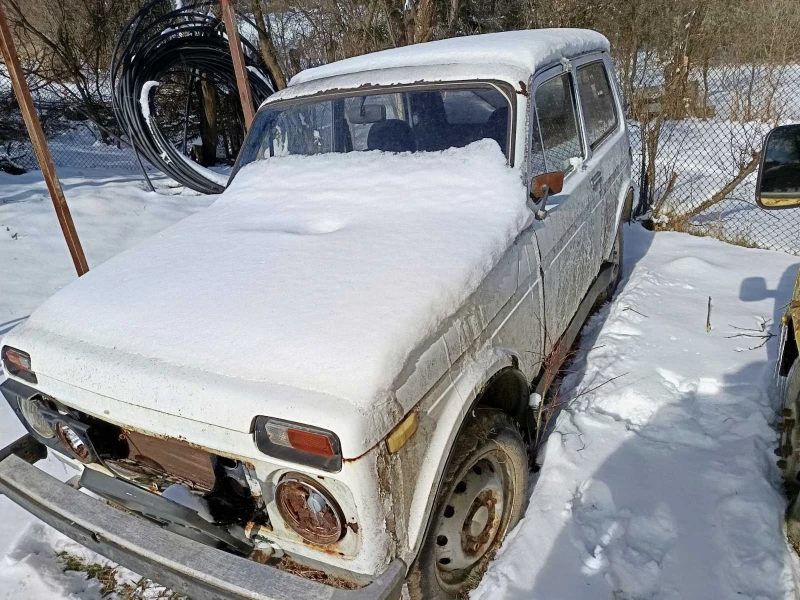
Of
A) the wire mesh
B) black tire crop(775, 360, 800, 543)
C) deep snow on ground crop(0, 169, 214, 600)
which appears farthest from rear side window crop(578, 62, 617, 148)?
deep snow on ground crop(0, 169, 214, 600)

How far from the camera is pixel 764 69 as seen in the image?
820cm

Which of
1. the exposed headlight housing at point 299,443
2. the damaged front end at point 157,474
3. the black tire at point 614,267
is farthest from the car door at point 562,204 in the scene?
the damaged front end at point 157,474

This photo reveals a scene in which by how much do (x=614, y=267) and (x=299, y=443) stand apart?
11.9 feet

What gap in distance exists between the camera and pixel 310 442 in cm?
156

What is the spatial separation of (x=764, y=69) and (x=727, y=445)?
7.51 m

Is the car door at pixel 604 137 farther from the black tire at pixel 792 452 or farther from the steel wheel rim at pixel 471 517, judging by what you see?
the steel wheel rim at pixel 471 517

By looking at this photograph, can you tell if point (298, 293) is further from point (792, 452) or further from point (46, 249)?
point (46, 249)

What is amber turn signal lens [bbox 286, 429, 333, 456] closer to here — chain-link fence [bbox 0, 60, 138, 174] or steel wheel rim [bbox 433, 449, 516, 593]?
steel wheel rim [bbox 433, 449, 516, 593]

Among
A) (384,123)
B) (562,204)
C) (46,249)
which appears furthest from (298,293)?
(46,249)

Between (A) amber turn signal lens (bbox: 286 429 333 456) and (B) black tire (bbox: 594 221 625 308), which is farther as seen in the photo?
(B) black tire (bbox: 594 221 625 308)

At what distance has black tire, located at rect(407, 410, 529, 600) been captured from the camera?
1.99 metres

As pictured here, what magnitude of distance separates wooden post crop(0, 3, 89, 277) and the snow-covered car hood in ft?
7.46

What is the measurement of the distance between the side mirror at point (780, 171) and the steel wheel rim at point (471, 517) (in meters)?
1.42

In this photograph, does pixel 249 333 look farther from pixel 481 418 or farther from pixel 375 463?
pixel 481 418
